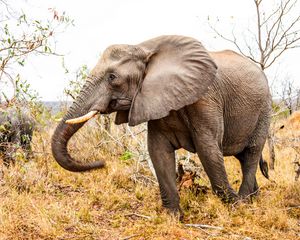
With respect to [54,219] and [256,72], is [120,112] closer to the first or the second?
[54,219]

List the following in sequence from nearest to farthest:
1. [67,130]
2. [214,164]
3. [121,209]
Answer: [67,130] → [214,164] → [121,209]

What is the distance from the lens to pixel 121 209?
208 inches

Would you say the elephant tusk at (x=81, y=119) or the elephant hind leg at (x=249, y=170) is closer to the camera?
the elephant tusk at (x=81, y=119)

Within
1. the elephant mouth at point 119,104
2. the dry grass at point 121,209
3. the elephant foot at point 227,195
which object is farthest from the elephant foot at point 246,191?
the elephant mouth at point 119,104

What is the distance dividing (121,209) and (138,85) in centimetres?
174

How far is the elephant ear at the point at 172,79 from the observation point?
4285 mm

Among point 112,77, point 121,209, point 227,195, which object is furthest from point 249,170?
point 112,77

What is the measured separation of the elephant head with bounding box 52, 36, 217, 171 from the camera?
4258 mm

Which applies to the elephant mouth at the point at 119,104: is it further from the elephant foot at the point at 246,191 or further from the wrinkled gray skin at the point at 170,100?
the elephant foot at the point at 246,191

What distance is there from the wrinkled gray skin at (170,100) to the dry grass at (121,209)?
13.9 inches

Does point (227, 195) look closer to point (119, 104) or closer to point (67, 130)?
point (119, 104)

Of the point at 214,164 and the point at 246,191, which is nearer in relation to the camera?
the point at 214,164

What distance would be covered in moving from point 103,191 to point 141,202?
615 mm

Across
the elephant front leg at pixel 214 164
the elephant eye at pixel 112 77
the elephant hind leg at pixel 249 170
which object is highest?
the elephant eye at pixel 112 77
